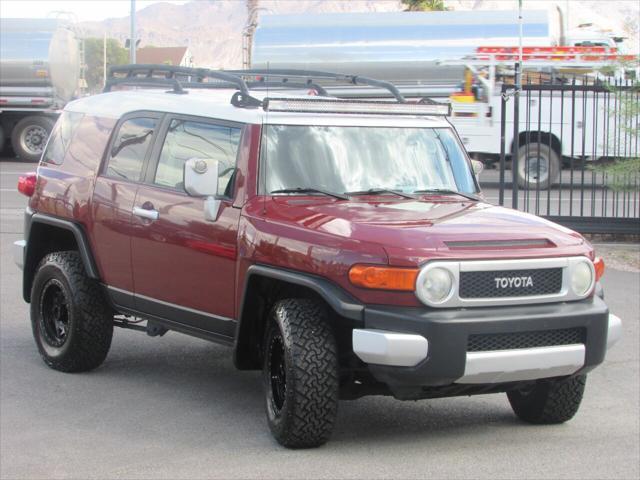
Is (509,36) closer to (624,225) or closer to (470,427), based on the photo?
(624,225)

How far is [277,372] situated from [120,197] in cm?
185

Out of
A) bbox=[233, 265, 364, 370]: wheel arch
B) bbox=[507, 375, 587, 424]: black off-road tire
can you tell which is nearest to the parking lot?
bbox=[507, 375, 587, 424]: black off-road tire

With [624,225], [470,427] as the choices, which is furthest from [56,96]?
[470,427]

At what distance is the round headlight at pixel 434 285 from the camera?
561 centimetres

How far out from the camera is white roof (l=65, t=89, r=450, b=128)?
675 cm

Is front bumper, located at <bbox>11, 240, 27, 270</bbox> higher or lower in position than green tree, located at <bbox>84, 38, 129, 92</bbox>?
lower

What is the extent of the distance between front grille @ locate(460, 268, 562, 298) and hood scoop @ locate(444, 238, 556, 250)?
0.13 m

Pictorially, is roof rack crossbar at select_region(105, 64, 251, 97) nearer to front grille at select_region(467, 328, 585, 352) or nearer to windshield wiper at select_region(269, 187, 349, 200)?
windshield wiper at select_region(269, 187, 349, 200)

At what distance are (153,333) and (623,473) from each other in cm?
321

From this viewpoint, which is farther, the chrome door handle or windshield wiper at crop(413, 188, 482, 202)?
the chrome door handle

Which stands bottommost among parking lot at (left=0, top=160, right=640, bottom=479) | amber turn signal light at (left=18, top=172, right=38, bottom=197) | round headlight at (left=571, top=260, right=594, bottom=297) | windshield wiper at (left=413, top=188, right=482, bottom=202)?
parking lot at (left=0, top=160, right=640, bottom=479)

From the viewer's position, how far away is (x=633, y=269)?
1288cm

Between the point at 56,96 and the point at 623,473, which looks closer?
the point at 623,473

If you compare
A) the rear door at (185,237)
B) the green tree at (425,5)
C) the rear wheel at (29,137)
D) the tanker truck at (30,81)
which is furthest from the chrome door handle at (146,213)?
the green tree at (425,5)
